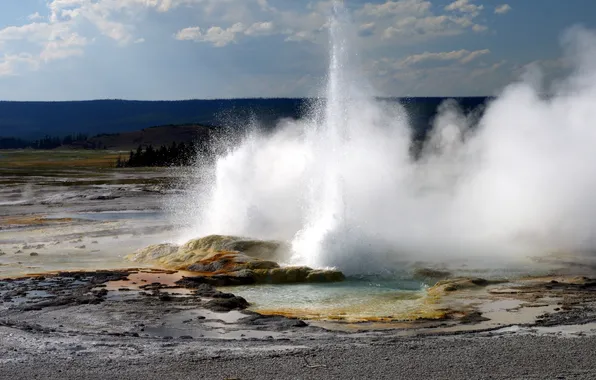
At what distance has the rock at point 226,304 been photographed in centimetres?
1474

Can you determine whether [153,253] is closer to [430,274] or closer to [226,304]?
[226,304]

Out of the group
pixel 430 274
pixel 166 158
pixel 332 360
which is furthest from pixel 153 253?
pixel 166 158

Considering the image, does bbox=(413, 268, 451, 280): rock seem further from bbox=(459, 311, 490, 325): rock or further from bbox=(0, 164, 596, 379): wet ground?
bbox=(459, 311, 490, 325): rock

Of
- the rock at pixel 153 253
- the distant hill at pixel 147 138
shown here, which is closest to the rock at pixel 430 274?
the rock at pixel 153 253

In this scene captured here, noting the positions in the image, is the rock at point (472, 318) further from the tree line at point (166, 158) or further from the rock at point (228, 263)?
the tree line at point (166, 158)

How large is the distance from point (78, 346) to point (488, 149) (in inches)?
994

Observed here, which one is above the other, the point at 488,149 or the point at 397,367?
the point at 488,149

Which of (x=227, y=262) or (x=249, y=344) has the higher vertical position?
(x=227, y=262)

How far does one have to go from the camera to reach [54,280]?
18406 mm

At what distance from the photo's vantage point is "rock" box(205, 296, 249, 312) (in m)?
14.7

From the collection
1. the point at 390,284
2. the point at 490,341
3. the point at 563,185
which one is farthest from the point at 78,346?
the point at 563,185

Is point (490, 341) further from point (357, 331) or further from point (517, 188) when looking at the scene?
point (517, 188)

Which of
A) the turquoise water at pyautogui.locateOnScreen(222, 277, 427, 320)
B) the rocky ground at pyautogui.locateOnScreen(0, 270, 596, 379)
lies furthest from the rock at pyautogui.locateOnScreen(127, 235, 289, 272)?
the rocky ground at pyautogui.locateOnScreen(0, 270, 596, 379)

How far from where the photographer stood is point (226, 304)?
49.0 feet
